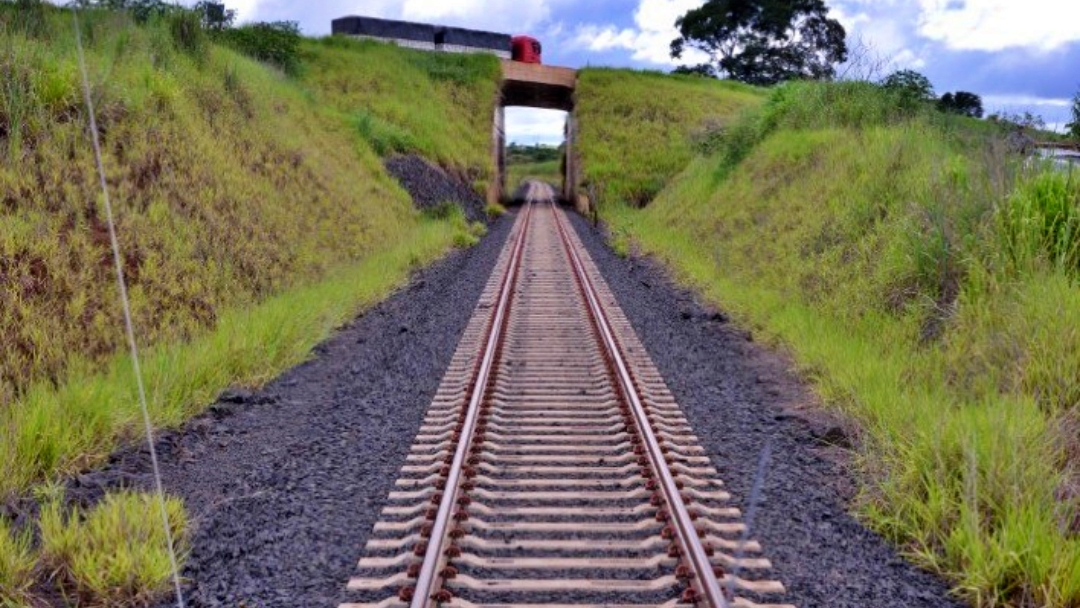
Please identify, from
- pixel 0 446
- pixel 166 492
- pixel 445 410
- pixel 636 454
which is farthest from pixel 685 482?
pixel 0 446

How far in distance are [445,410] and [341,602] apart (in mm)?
3224

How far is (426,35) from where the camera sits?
4494 cm

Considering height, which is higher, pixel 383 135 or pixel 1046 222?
pixel 383 135

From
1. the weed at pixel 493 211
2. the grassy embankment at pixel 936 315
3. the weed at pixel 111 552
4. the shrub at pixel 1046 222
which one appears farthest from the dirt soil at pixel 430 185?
the weed at pixel 111 552

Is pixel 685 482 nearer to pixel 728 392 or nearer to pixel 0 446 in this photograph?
pixel 728 392

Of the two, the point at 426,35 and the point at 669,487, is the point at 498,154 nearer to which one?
the point at 426,35

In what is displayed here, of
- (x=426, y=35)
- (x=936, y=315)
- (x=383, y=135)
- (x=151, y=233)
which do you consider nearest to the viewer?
(x=936, y=315)

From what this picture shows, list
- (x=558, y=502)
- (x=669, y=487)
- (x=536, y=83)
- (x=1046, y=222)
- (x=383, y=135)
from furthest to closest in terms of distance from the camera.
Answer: (x=536, y=83) < (x=383, y=135) < (x=1046, y=222) < (x=558, y=502) < (x=669, y=487)

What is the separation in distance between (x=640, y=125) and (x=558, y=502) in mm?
34630

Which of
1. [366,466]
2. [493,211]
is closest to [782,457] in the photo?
[366,466]

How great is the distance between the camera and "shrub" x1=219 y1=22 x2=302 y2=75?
1169 inches

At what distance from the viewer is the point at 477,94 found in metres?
38.3

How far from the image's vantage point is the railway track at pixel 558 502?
13.7 ft

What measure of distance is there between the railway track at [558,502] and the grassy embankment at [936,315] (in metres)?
1.15
